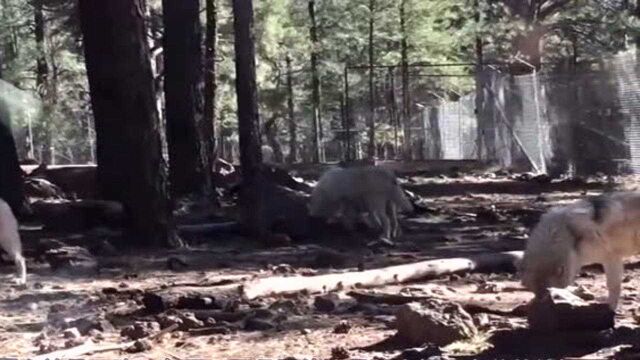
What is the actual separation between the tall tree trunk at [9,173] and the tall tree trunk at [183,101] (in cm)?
362

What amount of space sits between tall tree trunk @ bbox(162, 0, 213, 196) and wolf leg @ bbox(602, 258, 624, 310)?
13.3 metres

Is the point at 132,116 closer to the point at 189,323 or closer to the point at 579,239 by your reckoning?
the point at 189,323

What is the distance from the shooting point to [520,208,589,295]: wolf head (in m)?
7.68

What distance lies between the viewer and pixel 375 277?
10.2 m

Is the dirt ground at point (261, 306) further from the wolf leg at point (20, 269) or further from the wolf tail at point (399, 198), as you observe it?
the wolf tail at point (399, 198)

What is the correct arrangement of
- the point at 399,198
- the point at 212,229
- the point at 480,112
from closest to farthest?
the point at 399,198
the point at 212,229
the point at 480,112

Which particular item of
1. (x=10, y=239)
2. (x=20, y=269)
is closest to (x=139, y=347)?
(x=20, y=269)

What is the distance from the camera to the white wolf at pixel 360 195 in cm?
1487

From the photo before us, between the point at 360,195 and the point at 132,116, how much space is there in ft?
9.55

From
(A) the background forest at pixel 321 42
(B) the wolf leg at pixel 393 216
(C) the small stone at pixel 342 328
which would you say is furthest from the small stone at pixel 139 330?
(A) the background forest at pixel 321 42

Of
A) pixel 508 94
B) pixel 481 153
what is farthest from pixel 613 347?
pixel 481 153

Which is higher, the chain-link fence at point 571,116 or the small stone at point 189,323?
the chain-link fence at point 571,116

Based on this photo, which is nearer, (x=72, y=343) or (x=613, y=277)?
(x=72, y=343)

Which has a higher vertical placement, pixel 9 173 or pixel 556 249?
pixel 9 173
